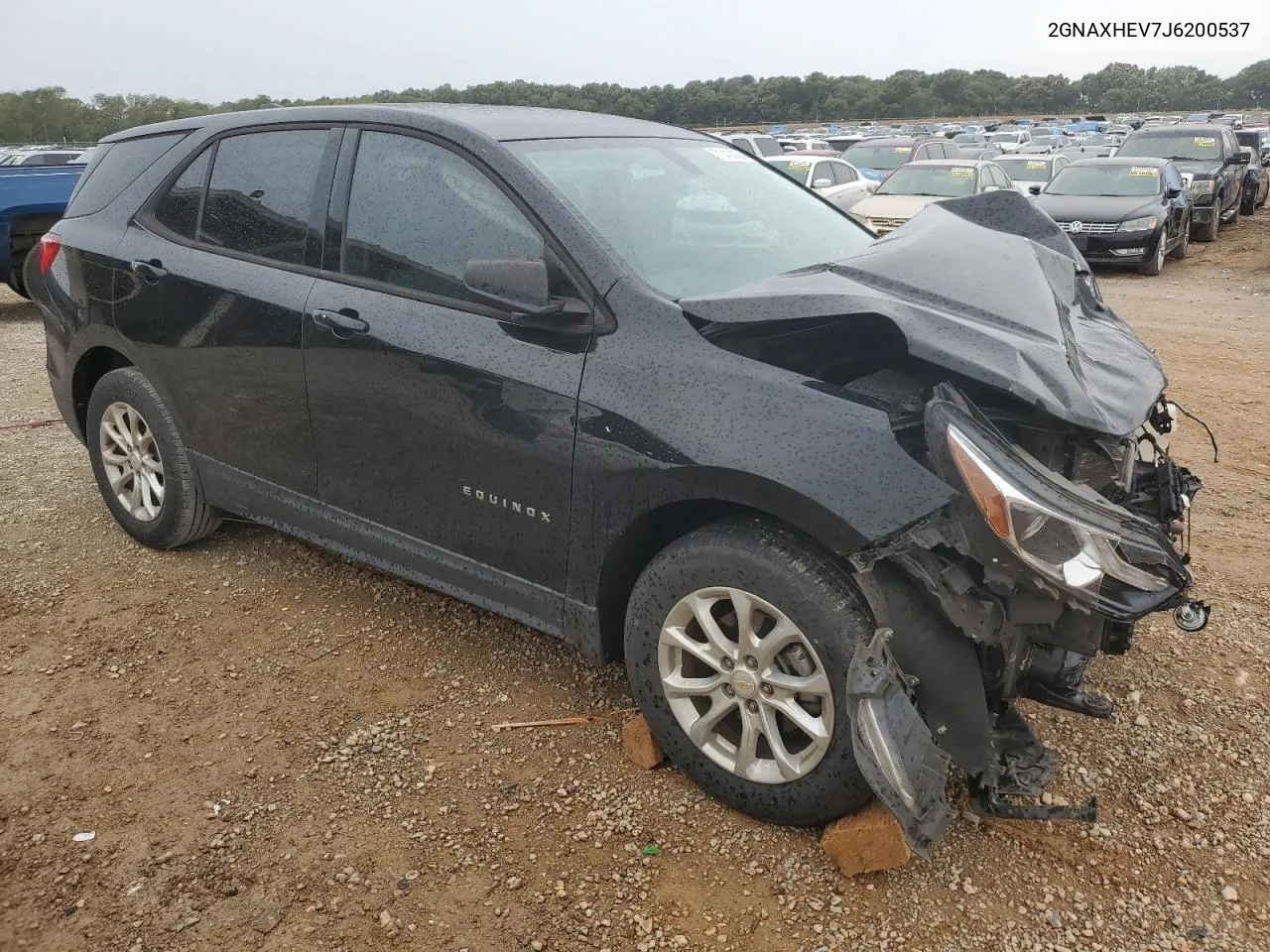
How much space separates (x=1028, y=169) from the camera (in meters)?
16.2

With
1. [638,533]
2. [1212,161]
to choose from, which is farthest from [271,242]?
[1212,161]

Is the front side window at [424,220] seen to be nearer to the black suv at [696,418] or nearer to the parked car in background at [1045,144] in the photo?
the black suv at [696,418]

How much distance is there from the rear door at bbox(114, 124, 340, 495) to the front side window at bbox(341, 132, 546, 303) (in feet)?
0.66

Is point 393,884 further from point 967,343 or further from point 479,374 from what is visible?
point 967,343

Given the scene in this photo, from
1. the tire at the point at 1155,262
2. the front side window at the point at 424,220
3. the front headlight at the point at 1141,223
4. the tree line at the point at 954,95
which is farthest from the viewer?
the tree line at the point at 954,95

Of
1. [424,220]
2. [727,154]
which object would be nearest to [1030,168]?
[727,154]

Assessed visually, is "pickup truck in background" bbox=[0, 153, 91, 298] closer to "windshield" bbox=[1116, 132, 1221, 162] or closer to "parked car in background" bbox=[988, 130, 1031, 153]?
"windshield" bbox=[1116, 132, 1221, 162]

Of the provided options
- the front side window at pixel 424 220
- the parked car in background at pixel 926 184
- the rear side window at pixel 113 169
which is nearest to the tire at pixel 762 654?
the front side window at pixel 424 220

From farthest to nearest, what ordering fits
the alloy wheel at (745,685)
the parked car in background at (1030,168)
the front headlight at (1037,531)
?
the parked car in background at (1030,168) < the alloy wheel at (745,685) < the front headlight at (1037,531)

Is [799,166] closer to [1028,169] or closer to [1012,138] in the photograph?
[1028,169]

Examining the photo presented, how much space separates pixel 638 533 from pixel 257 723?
1431 mm

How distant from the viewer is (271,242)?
11.0ft

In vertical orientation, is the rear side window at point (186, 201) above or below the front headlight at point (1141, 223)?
above

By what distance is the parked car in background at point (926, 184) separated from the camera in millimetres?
12055
